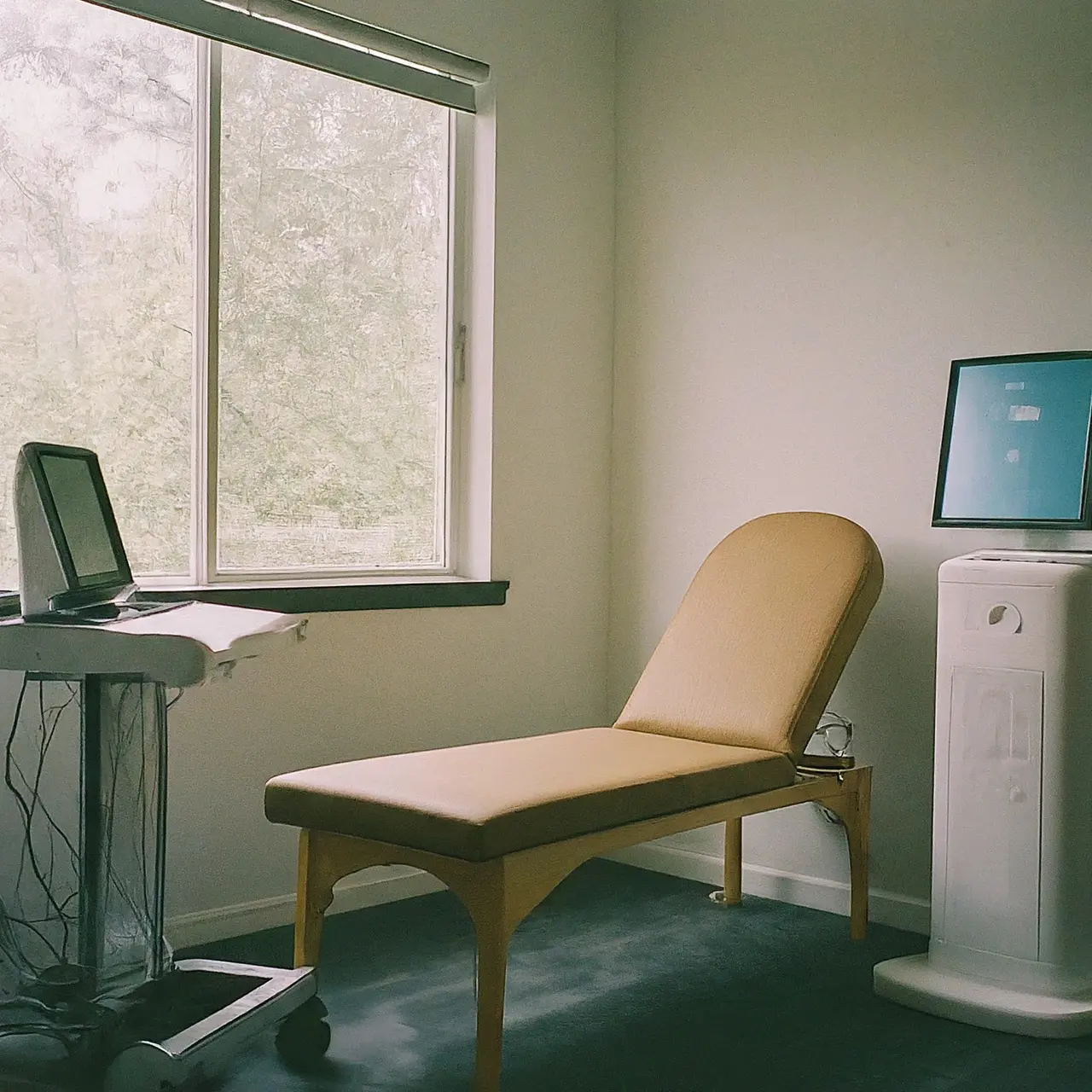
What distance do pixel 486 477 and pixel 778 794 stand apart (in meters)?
1.25

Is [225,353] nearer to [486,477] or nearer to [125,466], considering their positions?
[125,466]

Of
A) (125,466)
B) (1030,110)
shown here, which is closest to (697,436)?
(1030,110)

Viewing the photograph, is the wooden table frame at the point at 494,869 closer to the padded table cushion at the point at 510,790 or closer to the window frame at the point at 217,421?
the padded table cushion at the point at 510,790

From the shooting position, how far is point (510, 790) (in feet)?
7.67

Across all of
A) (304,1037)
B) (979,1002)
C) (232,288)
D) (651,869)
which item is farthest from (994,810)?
(232,288)

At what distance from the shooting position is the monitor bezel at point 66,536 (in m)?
2.23

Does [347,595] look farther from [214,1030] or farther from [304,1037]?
[214,1030]

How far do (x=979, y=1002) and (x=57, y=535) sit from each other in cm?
194

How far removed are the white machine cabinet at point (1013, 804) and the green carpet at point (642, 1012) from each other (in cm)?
11

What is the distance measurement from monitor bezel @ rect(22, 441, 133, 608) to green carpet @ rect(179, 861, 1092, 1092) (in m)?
0.86

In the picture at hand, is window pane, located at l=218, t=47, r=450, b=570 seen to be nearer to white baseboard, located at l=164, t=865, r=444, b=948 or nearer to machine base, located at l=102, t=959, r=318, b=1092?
white baseboard, located at l=164, t=865, r=444, b=948

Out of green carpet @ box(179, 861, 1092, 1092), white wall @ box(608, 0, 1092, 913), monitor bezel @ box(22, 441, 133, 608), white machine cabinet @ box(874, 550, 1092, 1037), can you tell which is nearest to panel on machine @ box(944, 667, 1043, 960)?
white machine cabinet @ box(874, 550, 1092, 1037)

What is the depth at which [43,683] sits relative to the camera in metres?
2.69

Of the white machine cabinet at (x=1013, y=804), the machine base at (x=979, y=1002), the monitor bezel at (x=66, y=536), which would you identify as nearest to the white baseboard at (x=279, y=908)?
the monitor bezel at (x=66, y=536)
